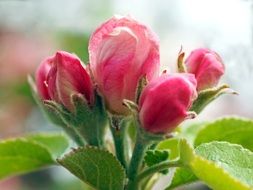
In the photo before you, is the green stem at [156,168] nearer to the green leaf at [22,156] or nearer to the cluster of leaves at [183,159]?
the cluster of leaves at [183,159]

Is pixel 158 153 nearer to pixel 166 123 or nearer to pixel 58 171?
pixel 166 123

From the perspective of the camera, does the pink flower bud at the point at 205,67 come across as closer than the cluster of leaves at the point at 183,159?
No

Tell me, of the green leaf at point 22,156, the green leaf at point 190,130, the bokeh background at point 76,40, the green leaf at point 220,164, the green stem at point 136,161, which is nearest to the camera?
the green leaf at point 220,164

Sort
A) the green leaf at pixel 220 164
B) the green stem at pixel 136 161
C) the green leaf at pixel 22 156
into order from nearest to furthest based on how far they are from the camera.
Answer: the green leaf at pixel 220 164
the green stem at pixel 136 161
the green leaf at pixel 22 156

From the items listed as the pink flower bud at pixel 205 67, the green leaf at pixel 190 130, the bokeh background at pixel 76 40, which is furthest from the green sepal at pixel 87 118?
the bokeh background at pixel 76 40

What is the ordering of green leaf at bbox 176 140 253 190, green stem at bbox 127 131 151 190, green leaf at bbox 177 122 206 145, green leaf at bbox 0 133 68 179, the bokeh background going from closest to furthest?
1. green leaf at bbox 176 140 253 190
2. green stem at bbox 127 131 151 190
3. green leaf at bbox 0 133 68 179
4. green leaf at bbox 177 122 206 145
5. the bokeh background

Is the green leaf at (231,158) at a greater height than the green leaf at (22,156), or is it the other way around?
the green leaf at (231,158)

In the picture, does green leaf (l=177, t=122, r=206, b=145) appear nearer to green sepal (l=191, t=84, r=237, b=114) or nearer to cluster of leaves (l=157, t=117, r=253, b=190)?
cluster of leaves (l=157, t=117, r=253, b=190)

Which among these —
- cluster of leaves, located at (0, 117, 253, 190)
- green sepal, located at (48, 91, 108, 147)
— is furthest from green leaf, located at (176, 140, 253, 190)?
green sepal, located at (48, 91, 108, 147)
